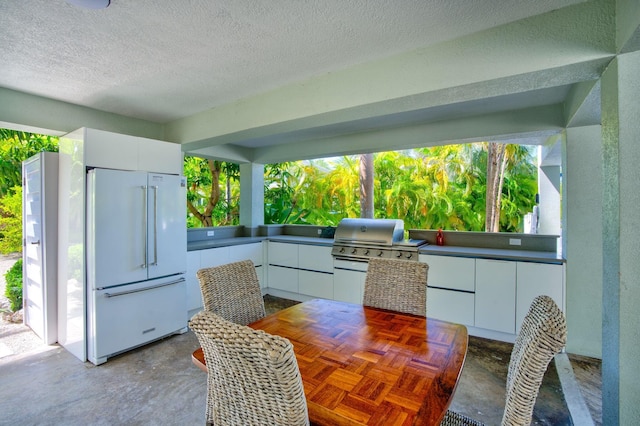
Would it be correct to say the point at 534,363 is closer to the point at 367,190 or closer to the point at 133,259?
the point at 133,259

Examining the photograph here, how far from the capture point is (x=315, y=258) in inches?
166

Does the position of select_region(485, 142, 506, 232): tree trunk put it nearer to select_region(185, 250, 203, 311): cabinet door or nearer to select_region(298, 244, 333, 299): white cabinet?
select_region(298, 244, 333, 299): white cabinet

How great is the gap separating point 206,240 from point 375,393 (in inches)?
156

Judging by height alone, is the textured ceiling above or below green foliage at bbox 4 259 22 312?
above

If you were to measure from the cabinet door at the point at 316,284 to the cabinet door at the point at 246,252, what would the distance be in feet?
2.33

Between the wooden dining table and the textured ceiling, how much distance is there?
66.5 inches

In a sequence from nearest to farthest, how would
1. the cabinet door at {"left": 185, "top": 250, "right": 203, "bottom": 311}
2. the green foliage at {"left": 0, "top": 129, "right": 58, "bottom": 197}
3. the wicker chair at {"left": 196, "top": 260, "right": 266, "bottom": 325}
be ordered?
the wicker chair at {"left": 196, "top": 260, "right": 266, "bottom": 325} → the cabinet door at {"left": 185, "top": 250, "right": 203, "bottom": 311} → the green foliage at {"left": 0, "top": 129, "right": 58, "bottom": 197}

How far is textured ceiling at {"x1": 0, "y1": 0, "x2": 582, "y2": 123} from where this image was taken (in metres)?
1.62

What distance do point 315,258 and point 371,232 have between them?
89cm

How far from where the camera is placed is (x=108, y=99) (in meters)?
2.95

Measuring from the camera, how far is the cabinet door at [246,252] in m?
4.17

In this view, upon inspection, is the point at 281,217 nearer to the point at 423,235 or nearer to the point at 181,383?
the point at 423,235

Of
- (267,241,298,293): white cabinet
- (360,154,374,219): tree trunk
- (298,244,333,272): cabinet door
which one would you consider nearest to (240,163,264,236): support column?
(267,241,298,293): white cabinet

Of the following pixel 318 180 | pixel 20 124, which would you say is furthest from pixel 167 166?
pixel 318 180
